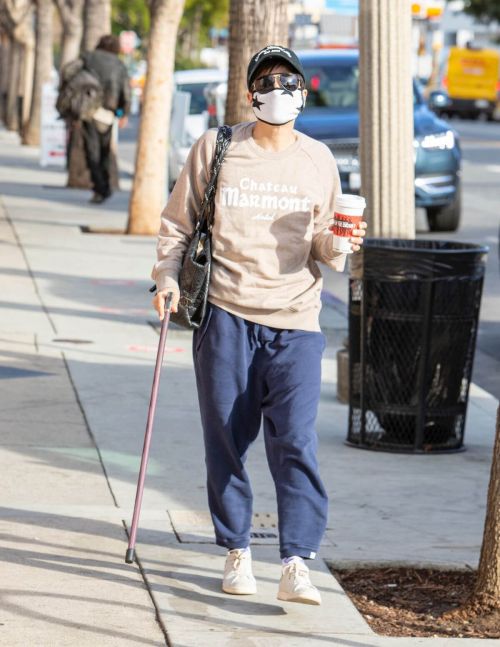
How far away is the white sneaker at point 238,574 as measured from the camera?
519cm

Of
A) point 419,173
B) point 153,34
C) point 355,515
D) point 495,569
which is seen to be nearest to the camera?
→ point 495,569

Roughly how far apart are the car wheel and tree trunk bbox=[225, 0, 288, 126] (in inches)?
321

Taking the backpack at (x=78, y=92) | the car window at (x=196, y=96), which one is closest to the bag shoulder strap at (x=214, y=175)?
the backpack at (x=78, y=92)

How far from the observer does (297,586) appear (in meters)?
5.08

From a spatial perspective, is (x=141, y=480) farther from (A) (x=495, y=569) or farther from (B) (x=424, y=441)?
(B) (x=424, y=441)

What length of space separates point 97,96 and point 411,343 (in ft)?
40.2

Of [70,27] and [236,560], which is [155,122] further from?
[70,27]

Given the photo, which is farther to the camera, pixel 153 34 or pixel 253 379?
pixel 153 34

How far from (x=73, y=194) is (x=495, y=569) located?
17621 mm

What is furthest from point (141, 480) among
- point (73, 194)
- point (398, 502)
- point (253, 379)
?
point (73, 194)

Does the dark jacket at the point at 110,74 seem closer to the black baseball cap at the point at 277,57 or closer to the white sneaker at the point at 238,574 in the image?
the black baseball cap at the point at 277,57

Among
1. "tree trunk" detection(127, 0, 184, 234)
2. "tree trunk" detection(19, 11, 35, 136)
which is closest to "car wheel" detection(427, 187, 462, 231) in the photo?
"tree trunk" detection(127, 0, 184, 234)

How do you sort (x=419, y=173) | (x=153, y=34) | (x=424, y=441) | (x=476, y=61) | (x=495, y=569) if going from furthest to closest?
(x=476, y=61) → (x=419, y=173) → (x=153, y=34) → (x=424, y=441) → (x=495, y=569)

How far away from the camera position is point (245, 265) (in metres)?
5.14
